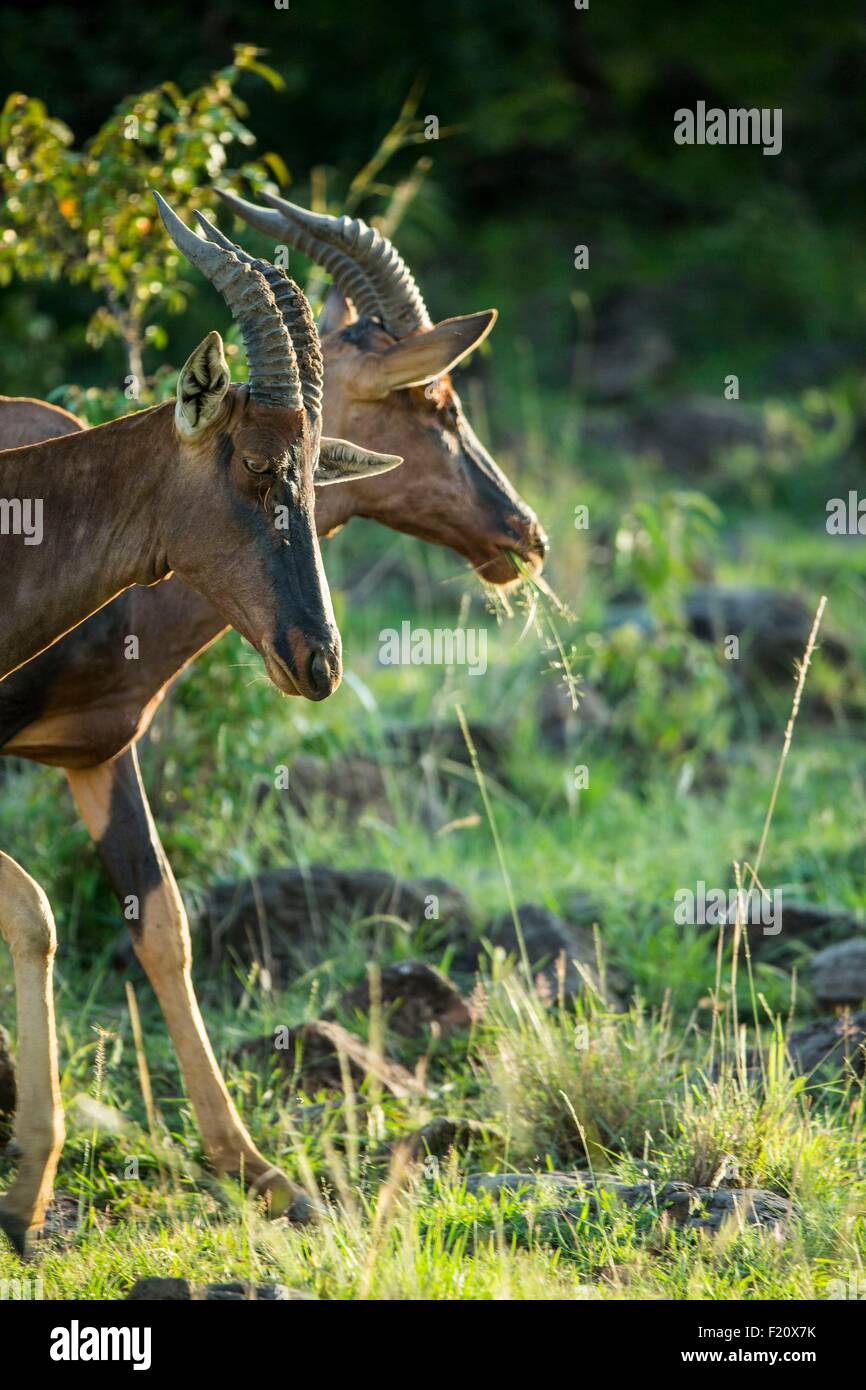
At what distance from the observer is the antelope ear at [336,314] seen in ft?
19.2

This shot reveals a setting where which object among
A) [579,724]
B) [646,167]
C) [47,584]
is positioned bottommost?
[47,584]

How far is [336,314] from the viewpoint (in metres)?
5.86

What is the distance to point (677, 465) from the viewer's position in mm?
14703

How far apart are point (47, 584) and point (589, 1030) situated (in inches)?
84.4

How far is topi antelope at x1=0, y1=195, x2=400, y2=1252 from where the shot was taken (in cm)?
421

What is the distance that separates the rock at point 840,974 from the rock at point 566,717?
8.63 ft

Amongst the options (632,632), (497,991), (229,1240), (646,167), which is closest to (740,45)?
(646,167)

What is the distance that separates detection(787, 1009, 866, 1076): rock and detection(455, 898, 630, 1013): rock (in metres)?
0.66

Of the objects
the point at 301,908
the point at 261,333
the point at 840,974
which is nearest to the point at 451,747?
the point at 301,908

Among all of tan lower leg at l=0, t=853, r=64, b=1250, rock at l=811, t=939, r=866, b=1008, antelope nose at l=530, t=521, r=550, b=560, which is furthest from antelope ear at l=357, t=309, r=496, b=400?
rock at l=811, t=939, r=866, b=1008

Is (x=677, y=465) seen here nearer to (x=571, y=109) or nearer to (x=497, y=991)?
(x=571, y=109)

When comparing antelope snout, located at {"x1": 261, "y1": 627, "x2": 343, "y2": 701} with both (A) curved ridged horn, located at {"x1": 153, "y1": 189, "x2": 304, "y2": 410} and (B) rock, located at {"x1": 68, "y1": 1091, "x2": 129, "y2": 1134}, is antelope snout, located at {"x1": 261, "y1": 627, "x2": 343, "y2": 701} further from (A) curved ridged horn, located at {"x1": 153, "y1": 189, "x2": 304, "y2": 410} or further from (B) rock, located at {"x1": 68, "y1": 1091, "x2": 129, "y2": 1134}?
(B) rock, located at {"x1": 68, "y1": 1091, "x2": 129, "y2": 1134}

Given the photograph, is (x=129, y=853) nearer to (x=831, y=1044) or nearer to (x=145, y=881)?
(x=145, y=881)

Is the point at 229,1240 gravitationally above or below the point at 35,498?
below
